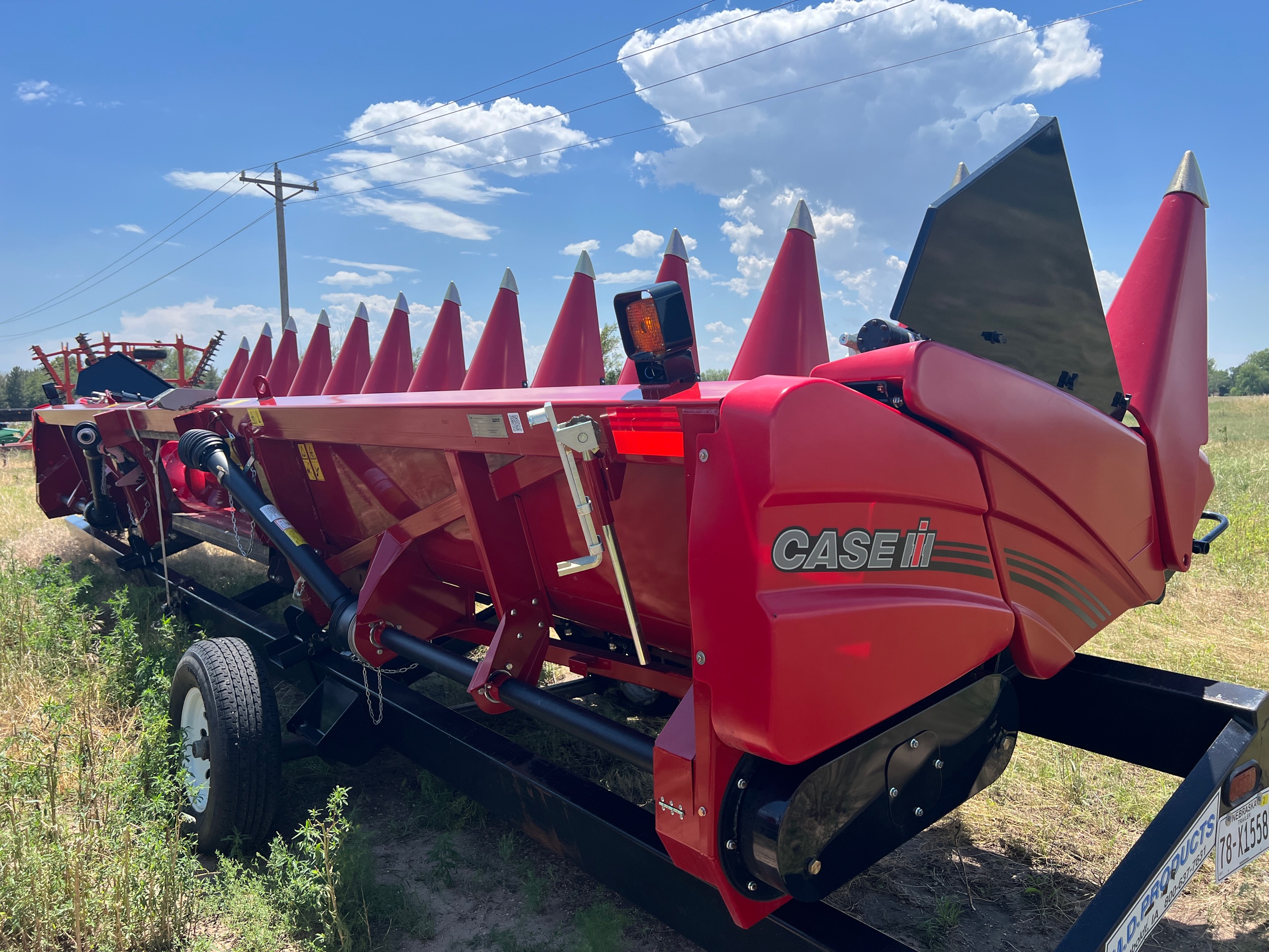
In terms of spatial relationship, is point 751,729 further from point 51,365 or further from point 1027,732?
point 51,365

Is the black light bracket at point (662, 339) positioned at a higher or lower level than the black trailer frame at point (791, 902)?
higher

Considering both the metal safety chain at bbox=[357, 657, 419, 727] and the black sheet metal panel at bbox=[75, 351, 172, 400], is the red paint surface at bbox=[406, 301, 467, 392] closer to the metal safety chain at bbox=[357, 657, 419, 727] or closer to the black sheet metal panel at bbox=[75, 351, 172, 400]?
the metal safety chain at bbox=[357, 657, 419, 727]

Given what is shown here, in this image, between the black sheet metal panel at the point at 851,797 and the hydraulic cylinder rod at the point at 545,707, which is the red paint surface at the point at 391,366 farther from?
the black sheet metal panel at the point at 851,797

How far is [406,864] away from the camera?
10.1 feet

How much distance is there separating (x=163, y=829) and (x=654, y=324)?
2.61 m

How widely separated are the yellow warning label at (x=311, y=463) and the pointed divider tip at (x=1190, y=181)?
3.60 metres

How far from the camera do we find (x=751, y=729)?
1.53 m

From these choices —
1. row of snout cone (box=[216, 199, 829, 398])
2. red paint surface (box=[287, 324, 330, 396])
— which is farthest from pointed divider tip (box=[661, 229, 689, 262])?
red paint surface (box=[287, 324, 330, 396])

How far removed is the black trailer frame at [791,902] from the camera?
6.02ft

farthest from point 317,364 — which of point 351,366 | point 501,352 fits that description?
point 501,352

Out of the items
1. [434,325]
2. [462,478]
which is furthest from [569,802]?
[434,325]

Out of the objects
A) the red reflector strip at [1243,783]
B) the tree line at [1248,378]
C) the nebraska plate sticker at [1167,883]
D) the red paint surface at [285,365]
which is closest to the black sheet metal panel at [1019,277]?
the red reflector strip at [1243,783]

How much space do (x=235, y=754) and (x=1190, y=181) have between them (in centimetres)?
392

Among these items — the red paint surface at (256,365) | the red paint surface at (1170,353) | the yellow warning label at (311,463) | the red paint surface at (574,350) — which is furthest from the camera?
the red paint surface at (256,365)
